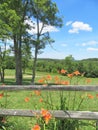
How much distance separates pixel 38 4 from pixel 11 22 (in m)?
3.24

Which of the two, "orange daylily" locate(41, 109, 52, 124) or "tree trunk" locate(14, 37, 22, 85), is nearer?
"orange daylily" locate(41, 109, 52, 124)

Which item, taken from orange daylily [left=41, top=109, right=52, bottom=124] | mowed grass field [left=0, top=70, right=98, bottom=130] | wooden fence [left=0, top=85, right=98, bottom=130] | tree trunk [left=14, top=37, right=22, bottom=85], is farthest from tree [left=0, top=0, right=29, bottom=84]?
orange daylily [left=41, top=109, right=52, bottom=124]

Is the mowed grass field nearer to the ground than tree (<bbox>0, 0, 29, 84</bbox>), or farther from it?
nearer to the ground

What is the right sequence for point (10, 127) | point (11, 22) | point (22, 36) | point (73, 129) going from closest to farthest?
point (73, 129)
point (10, 127)
point (11, 22)
point (22, 36)

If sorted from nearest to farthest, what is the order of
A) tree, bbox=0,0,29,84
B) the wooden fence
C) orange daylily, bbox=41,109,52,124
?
orange daylily, bbox=41,109,52,124 < the wooden fence < tree, bbox=0,0,29,84

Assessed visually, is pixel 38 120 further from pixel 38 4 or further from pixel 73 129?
pixel 38 4

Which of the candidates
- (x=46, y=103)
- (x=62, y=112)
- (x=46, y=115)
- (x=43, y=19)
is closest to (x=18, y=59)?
(x=43, y=19)

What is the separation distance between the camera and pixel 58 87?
5.81 m

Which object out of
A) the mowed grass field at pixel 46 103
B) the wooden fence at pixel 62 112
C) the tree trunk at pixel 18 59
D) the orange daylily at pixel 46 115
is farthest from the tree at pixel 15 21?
the orange daylily at pixel 46 115

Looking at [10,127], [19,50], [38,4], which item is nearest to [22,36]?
[19,50]

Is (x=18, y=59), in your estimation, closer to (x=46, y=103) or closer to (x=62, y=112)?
(x=46, y=103)

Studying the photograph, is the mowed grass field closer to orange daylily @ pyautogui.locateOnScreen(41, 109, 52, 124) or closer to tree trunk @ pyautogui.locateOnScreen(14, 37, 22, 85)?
orange daylily @ pyautogui.locateOnScreen(41, 109, 52, 124)

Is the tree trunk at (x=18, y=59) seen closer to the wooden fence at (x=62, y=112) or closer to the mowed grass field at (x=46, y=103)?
the mowed grass field at (x=46, y=103)

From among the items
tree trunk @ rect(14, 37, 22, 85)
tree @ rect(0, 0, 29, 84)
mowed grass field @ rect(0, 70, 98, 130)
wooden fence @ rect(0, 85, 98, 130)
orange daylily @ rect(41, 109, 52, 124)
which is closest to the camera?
orange daylily @ rect(41, 109, 52, 124)
